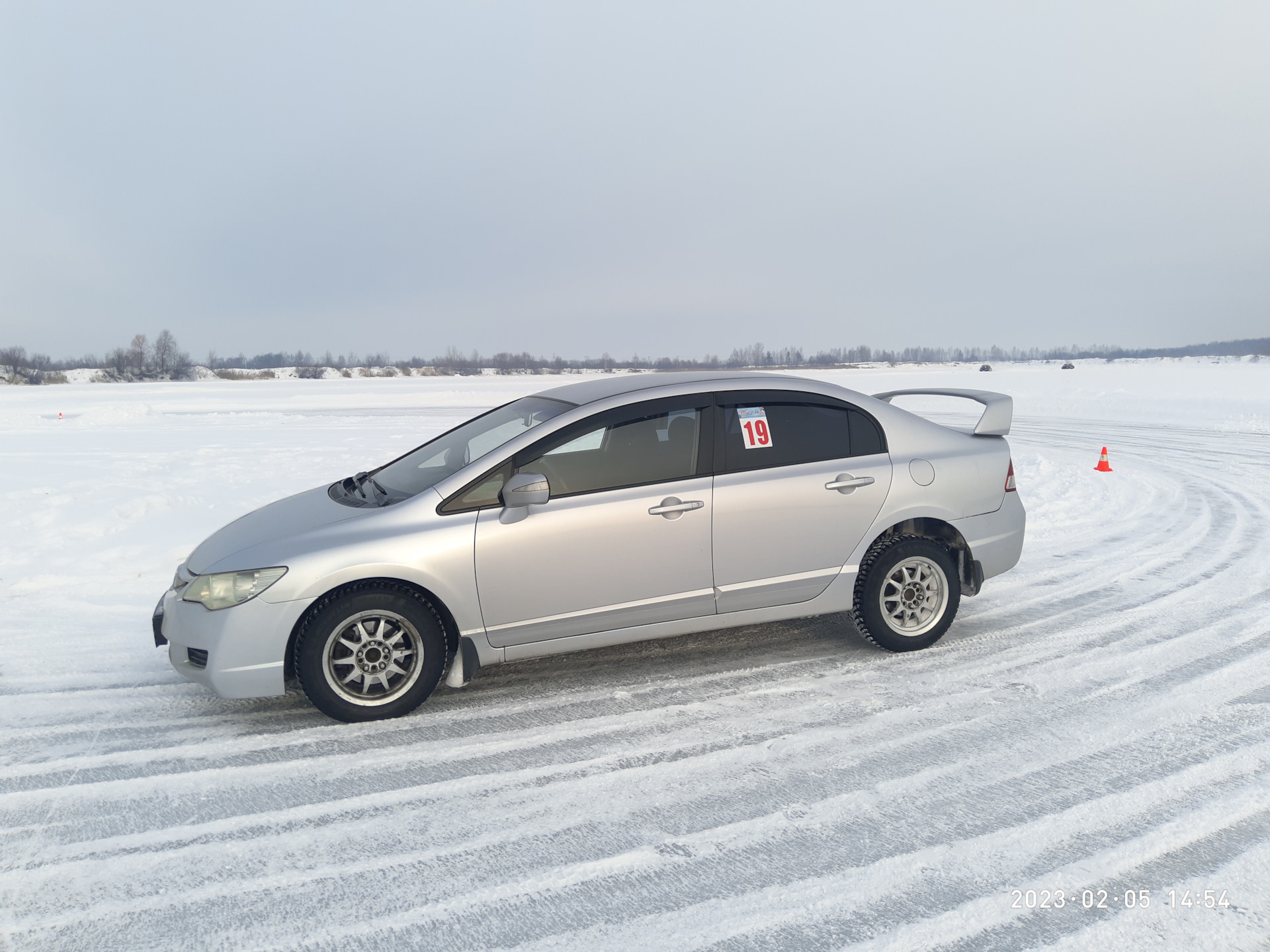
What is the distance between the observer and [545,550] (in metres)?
4.52

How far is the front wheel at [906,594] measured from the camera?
5.28 m

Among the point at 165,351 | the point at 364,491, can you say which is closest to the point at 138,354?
the point at 165,351

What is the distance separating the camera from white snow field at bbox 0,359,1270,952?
2.79m

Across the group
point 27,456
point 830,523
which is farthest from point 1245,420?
point 27,456

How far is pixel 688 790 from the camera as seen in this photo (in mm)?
3637

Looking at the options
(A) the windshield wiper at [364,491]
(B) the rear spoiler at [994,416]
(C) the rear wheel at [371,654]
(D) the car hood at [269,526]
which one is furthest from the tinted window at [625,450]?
(B) the rear spoiler at [994,416]

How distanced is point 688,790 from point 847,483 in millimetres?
2271

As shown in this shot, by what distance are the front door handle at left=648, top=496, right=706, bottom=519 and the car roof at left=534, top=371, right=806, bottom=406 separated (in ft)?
2.44

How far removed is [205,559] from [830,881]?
354cm

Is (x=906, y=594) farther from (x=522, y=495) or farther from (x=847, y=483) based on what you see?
(x=522, y=495)

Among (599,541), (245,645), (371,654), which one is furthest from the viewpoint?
(599,541)

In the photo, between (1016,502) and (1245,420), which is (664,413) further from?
(1245,420)

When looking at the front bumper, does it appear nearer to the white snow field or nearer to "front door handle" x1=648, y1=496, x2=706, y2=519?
the white snow field

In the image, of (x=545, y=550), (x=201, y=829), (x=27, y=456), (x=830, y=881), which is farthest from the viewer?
(x=27, y=456)
